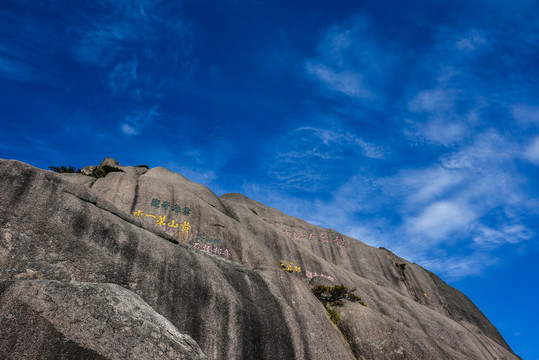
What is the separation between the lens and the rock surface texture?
6402 millimetres

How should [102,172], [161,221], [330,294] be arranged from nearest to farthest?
[330,294]
[161,221]
[102,172]

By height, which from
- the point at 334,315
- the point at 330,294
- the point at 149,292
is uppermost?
the point at 330,294

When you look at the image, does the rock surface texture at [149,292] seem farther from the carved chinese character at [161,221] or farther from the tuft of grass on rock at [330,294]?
the tuft of grass on rock at [330,294]

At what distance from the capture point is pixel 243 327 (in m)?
11.7

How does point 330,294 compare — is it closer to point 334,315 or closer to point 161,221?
point 334,315

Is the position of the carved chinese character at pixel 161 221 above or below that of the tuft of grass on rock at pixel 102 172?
below

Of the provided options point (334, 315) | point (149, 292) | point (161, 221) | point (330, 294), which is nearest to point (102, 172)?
point (161, 221)

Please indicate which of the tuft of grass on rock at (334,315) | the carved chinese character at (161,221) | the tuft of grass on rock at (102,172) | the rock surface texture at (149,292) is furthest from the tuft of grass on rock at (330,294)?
the tuft of grass on rock at (102,172)

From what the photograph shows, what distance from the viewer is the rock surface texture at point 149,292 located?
252 inches

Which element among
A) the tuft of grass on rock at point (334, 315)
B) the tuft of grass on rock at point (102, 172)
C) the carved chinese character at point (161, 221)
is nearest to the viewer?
the tuft of grass on rock at point (334, 315)

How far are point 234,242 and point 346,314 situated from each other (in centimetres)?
852

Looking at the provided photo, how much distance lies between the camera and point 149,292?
A: 1053 cm

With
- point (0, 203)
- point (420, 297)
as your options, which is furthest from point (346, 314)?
point (420, 297)

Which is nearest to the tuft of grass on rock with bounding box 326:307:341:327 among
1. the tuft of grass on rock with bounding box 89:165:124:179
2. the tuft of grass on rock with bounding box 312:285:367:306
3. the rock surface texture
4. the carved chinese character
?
the rock surface texture
